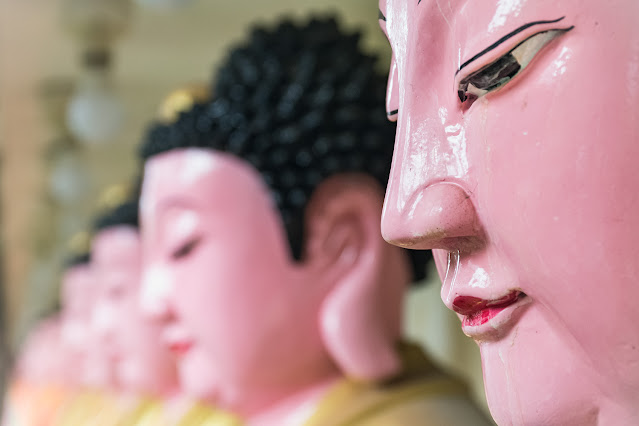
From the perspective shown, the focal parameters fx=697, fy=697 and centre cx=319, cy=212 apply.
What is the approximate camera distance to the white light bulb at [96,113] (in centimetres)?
179

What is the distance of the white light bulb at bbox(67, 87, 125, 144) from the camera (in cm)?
179

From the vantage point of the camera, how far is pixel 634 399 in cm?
33

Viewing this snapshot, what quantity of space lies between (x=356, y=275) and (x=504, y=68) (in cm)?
55

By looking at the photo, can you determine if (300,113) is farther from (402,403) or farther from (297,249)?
(402,403)

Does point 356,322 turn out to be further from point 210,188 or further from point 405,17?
point 405,17

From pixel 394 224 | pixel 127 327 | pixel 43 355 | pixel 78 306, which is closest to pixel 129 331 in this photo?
pixel 127 327

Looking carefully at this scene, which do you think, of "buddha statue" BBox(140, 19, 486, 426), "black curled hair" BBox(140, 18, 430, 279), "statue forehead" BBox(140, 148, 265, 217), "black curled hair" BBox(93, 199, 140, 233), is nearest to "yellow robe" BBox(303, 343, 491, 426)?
"buddha statue" BBox(140, 19, 486, 426)

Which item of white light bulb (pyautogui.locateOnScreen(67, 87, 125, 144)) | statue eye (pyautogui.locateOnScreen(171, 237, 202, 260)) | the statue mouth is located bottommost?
the statue mouth

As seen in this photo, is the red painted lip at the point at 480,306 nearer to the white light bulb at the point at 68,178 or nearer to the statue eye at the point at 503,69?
the statue eye at the point at 503,69

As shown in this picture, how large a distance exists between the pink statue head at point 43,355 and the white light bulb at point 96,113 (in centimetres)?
77

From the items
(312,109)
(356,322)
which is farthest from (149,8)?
(356,322)

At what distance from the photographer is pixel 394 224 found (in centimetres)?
39

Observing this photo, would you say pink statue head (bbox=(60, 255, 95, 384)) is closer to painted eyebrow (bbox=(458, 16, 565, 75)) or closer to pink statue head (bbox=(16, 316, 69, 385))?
pink statue head (bbox=(16, 316, 69, 385))

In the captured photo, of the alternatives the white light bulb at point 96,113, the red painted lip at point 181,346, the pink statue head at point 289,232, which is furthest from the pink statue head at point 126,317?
the pink statue head at point 289,232
